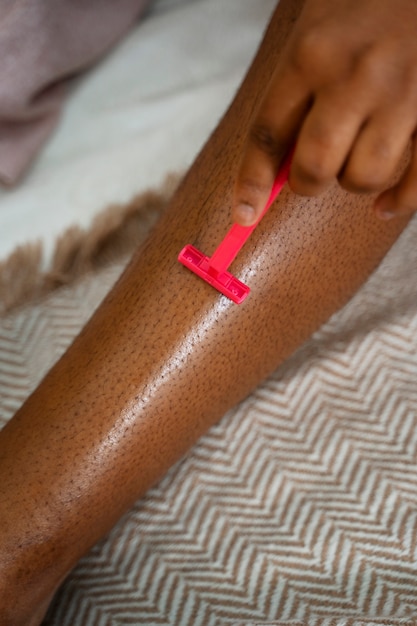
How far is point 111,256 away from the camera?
0.77 metres

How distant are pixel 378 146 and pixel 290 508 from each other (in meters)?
0.34

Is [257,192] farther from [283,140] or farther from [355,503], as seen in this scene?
[355,503]

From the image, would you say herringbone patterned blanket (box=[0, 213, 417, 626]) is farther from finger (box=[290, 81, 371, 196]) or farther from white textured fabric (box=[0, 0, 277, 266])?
finger (box=[290, 81, 371, 196])

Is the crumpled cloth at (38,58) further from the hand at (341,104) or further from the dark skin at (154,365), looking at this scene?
the hand at (341,104)

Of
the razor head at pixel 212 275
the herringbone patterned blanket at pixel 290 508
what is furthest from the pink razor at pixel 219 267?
the herringbone patterned blanket at pixel 290 508

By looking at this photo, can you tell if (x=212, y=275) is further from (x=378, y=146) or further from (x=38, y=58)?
(x=38, y=58)

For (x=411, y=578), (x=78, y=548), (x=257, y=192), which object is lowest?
(x=78, y=548)

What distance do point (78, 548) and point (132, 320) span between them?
0.18 metres

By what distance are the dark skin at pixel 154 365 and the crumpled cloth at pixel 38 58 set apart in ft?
0.87

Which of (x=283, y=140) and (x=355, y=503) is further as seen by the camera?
(x=355, y=503)

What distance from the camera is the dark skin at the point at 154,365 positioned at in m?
0.54

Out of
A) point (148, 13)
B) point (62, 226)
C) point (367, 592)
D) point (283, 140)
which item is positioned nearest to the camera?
→ point (283, 140)

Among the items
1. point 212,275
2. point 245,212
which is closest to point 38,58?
point 212,275

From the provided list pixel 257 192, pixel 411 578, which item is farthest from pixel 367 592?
pixel 257 192
